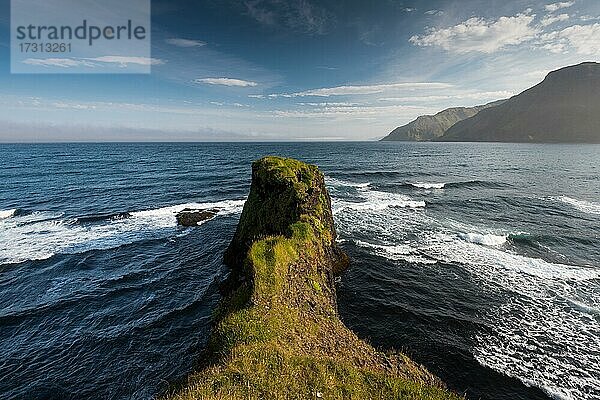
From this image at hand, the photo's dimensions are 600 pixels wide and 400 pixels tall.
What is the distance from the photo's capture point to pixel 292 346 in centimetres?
1127

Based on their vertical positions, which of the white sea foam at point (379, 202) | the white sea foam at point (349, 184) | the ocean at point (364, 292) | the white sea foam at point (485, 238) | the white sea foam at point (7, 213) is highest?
the white sea foam at point (349, 184)

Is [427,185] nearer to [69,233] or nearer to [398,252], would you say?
[398,252]

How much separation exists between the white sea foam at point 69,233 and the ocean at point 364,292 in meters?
0.26

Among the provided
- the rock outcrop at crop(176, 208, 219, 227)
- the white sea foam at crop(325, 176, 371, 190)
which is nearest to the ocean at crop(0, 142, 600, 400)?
the rock outcrop at crop(176, 208, 219, 227)

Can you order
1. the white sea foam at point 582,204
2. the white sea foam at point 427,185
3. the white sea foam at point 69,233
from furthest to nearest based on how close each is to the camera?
1. the white sea foam at point 427,185
2. the white sea foam at point 582,204
3. the white sea foam at point 69,233

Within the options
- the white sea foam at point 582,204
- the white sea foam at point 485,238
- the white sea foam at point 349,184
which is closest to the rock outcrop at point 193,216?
the white sea foam at point 349,184

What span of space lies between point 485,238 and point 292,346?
26800 millimetres

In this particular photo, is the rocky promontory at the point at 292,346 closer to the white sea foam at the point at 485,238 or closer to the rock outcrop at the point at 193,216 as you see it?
the white sea foam at the point at 485,238

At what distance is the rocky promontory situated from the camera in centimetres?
927

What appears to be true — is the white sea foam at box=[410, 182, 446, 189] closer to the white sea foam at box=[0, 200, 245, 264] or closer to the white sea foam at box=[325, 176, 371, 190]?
the white sea foam at box=[325, 176, 371, 190]

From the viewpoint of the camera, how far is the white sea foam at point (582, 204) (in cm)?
4006

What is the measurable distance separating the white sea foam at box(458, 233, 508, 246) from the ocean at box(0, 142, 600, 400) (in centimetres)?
27

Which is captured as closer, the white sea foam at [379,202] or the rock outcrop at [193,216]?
the rock outcrop at [193,216]

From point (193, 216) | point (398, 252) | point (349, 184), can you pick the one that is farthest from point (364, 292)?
point (349, 184)
